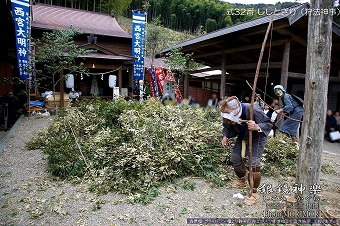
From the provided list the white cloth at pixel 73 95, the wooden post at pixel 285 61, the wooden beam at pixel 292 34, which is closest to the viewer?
the wooden beam at pixel 292 34

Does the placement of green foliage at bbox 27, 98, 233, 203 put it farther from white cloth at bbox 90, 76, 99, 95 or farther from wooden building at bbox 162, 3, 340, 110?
white cloth at bbox 90, 76, 99, 95

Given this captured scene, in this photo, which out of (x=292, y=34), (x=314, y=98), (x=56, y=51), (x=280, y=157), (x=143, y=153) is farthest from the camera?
(x=56, y=51)

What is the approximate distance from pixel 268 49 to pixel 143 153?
6698mm

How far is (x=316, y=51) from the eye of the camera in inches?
106

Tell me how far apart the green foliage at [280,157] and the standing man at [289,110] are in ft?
1.71

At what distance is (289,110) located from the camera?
18.1 ft

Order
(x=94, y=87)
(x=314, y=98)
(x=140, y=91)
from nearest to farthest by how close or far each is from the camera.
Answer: (x=314, y=98) < (x=140, y=91) < (x=94, y=87)

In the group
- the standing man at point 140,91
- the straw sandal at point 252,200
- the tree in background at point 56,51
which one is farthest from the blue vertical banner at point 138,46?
the straw sandal at point 252,200

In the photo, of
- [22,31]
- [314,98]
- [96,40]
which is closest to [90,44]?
[96,40]

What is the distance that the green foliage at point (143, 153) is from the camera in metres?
4.10

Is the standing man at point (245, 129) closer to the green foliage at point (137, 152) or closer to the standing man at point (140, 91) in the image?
the green foliage at point (137, 152)

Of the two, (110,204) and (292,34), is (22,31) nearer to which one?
(110,204)

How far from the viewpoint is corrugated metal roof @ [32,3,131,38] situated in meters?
15.9

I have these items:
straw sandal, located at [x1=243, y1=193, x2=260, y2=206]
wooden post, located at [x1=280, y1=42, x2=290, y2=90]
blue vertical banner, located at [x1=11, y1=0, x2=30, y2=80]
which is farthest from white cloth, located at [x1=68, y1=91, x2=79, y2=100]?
straw sandal, located at [x1=243, y1=193, x2=260, y2=206]
